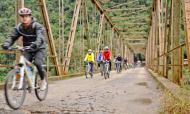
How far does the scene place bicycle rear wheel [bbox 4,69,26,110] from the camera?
5301mm

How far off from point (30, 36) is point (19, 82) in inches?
32.8

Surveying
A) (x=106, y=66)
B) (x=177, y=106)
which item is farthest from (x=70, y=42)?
(x=177, y=106)

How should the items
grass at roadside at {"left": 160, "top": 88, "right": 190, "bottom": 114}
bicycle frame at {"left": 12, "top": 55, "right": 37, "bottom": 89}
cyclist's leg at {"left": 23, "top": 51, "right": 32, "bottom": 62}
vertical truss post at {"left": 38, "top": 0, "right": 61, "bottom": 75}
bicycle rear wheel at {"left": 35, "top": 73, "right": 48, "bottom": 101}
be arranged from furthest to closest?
1. vertical truss post at {"left": 38, "top": 0, "right": 61, "bottom": 75}
2. bicycle rear wheel at {"left": 35, "top": 73, "right": 48, "bottom": 101}
3. cyclist's leg at {"left": 23, "top": 51, "right": 32, "bottom": 62}
4. bicycle frame at {"left": 12, "top": 55, "right": 37, "bottom": 89}
5. grass at roadside at {"left": 160, "top": 88, "right": 190, "bottom": 114}

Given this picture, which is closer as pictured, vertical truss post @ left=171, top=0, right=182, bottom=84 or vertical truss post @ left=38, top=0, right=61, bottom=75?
vertical truss post @ left=171, top=0, right=182, bottom=84

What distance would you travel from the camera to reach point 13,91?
547 cm

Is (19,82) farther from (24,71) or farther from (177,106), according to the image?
(177,106)

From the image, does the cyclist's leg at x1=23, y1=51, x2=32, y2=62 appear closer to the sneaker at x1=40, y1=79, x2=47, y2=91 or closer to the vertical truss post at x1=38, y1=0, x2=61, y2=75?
the sneaker at x1=40, y1=79, x2=47, y2=91

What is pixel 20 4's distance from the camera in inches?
392

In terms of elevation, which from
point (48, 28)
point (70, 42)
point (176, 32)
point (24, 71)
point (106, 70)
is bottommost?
point (106, 70)

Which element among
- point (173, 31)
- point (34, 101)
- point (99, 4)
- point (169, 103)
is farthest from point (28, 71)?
point (99, 4)

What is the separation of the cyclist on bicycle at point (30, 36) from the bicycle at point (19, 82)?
0.13 metres

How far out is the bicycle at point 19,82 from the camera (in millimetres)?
5350

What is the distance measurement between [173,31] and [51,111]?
445 cm

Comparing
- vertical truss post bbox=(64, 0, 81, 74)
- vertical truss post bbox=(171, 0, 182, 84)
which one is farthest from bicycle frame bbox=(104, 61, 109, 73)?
vertical truss post bbox=(171, 0, 182, 84)
